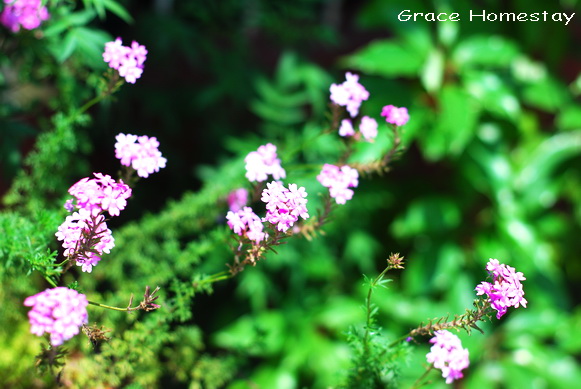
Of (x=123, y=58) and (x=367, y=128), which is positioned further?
(x=367, y=128)

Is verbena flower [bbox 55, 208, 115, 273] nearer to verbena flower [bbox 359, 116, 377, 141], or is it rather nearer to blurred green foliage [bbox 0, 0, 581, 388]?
verbena flower [bbox 359, 116, 377, 141]

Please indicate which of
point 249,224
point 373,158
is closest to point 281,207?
point 249,224

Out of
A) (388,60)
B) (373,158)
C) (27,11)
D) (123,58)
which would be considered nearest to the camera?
(123,58)

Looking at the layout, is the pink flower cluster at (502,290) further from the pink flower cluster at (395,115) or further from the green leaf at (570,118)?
the green leaf at (570,118)

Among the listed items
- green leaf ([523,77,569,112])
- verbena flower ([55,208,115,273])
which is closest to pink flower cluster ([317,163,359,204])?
verbena flower ([55,208,115,273])

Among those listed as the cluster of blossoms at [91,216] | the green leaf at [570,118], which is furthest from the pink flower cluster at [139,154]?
the green leaf at [570,118]

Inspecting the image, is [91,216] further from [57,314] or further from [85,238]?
[57,314]
